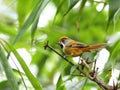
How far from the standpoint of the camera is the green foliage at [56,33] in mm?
1356

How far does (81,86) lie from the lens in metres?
1.44

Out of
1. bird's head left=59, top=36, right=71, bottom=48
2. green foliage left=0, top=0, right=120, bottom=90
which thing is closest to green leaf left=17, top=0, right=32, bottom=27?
green foliage left=0, top=0, right=120, bottom=90

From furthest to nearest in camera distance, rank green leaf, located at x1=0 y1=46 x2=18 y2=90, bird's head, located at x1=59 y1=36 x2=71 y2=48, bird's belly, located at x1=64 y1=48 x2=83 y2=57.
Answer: bird's head, located at x1=59 y1=36 x2=71 y2=48 → bird's belly, located at x1=64 y1=48 x2=83 y2=57 → green leaf, located at x1=0 y1=46 x2=18 y2=90

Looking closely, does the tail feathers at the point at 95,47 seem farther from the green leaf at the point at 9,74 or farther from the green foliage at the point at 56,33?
the green leaf at the point at 9,74

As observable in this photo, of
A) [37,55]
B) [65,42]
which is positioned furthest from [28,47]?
[65,42]

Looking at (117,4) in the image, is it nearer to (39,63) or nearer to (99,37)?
(39,63)

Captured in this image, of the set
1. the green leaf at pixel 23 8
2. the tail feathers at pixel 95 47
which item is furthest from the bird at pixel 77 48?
the green leaf at pixel 23 8

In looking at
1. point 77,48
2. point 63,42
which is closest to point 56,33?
point 63,42

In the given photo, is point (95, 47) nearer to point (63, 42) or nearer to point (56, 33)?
point (63, 42)

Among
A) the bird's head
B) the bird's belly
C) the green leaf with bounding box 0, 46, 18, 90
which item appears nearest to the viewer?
the green leaf with bounding box 0, 46, 18, 90

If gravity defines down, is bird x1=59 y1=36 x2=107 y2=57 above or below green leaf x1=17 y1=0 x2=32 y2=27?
below

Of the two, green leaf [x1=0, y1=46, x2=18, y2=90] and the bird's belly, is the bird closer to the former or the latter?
the bird's belly

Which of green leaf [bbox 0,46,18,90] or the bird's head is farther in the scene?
the bird's head

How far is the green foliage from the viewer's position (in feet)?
4.45
